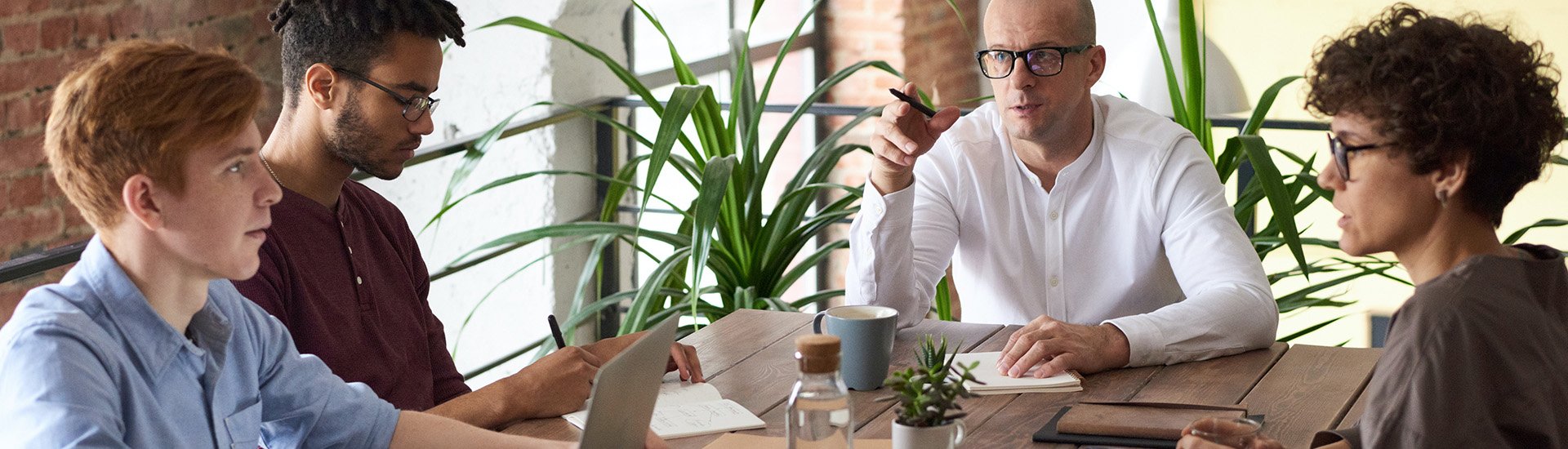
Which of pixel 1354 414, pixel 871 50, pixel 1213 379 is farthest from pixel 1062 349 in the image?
pixel 871 50

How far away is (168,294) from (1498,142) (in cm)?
111

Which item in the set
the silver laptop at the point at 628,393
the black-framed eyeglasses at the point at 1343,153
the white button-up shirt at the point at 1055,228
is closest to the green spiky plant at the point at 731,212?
the white button-up shirt at the point at 1055,228

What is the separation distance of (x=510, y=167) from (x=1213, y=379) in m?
2.36

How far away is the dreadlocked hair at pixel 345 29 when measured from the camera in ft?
5.89

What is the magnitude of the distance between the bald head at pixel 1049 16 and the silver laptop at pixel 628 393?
110 centimetres

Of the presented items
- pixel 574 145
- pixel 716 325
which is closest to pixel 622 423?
pixel 716 325

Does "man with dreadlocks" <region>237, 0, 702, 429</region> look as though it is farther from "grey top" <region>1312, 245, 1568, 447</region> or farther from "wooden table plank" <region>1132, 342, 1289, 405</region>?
"grey top" <region>1312, 245, 1568, 447</region>

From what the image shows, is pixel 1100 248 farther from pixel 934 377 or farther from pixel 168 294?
pixel 168 294

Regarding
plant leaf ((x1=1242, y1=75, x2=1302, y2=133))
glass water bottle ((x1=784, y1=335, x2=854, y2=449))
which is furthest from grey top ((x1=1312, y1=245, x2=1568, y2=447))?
plant leaf ((x1=1242, y1=75, x2=1302, y2=133))

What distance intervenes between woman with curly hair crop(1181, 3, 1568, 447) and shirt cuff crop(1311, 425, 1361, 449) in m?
0.03

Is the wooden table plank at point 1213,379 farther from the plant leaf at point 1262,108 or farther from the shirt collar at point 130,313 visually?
the shirt collar at point 130,313

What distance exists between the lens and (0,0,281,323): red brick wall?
263cm

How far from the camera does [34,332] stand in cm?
109

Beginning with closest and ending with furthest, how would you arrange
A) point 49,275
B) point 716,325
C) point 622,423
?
point 622,423 → point 716,325 → point 49,275
